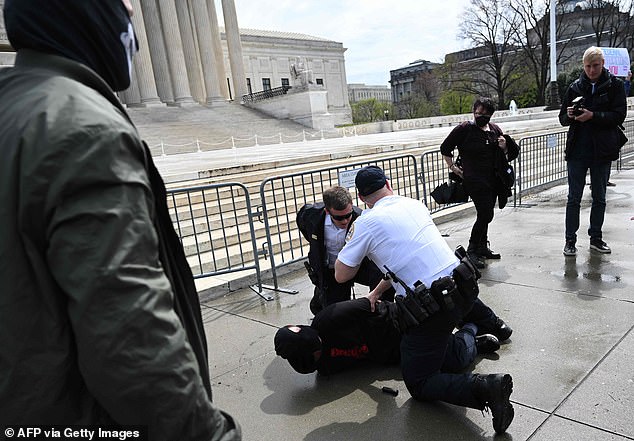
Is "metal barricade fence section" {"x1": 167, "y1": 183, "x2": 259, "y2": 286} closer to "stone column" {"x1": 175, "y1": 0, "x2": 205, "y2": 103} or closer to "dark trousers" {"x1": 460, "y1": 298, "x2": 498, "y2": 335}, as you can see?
"dark trousers" {"x1": 460, "y1": 298, "x2": 498, "y2": 335}

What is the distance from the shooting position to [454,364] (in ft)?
10.3

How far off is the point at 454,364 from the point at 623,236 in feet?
14.8

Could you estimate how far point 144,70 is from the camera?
3384 cm

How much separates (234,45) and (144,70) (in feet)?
35.2

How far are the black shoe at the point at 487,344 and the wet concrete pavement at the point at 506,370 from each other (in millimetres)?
73

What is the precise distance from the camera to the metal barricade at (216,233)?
18.2 ft

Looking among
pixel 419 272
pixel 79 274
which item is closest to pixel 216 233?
pixel 419 272

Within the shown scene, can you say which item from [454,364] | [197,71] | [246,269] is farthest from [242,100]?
[454,364]

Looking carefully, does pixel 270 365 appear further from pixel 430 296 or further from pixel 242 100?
pixel 242 100

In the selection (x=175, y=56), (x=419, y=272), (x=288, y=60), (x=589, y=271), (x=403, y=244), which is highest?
(x=288, y=60)

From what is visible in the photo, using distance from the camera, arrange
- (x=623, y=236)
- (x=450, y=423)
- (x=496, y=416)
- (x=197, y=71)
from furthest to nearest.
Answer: (x=197, y=71) < (x=623, y=236) < (x=450, y=423) < (x=496, y=416)

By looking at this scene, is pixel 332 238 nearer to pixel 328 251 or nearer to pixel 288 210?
pixel 328 251

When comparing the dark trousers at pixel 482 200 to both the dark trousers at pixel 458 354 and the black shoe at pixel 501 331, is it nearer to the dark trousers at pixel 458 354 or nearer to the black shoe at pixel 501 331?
the black shoe at pixel 501 331

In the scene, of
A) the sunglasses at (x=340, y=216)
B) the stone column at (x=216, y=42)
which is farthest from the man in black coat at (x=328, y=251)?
the stone column at (x=216, y=42)
